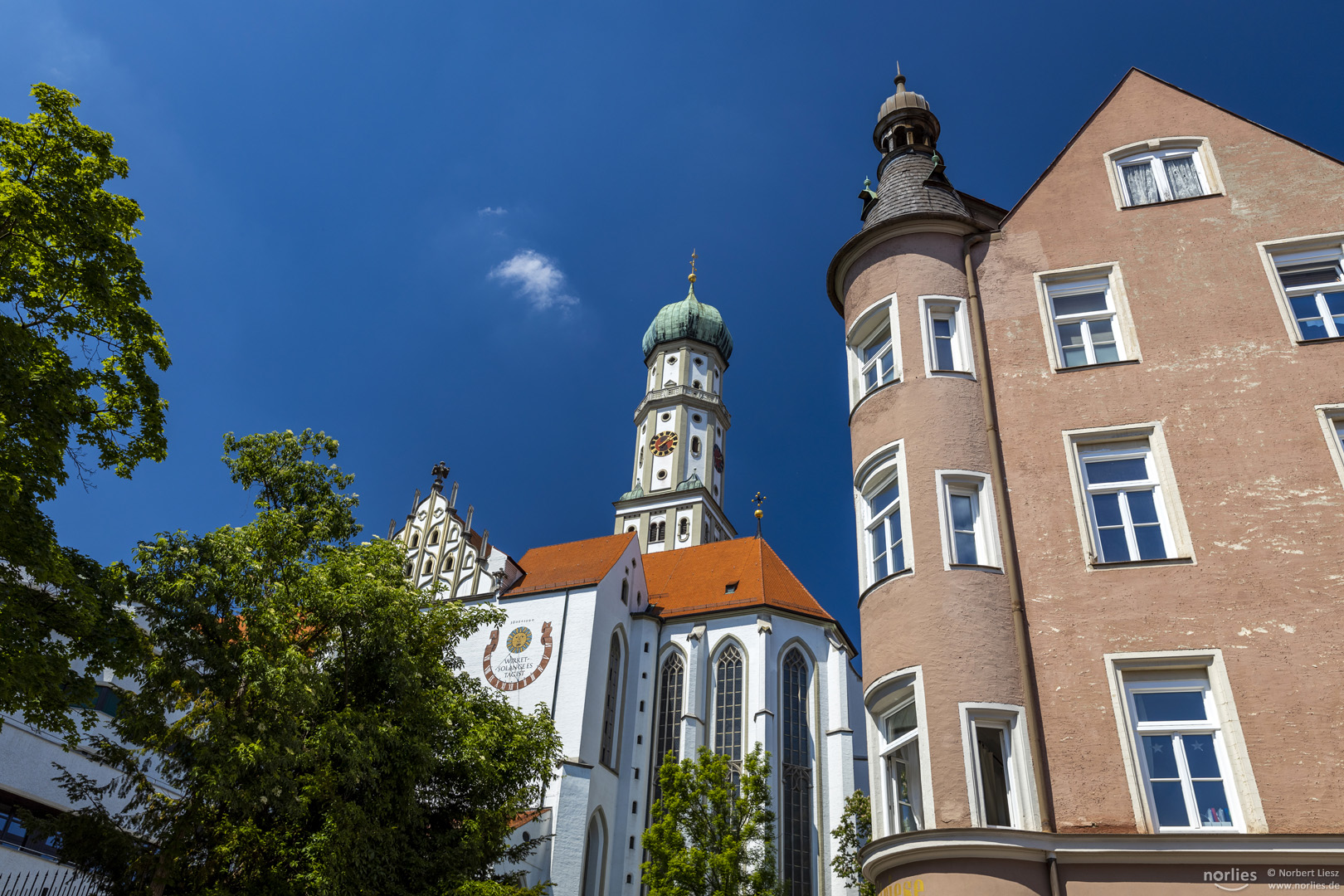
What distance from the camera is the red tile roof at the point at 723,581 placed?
112 feet

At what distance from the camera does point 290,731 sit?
39.1ft

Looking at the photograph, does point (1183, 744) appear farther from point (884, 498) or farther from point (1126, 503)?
point (884, 498)

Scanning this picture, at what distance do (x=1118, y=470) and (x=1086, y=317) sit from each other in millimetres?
2316

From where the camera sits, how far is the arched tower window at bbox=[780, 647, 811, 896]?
28312 mm

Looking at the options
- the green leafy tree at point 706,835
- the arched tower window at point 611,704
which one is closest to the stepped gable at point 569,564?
the arched tower window at point 611,704

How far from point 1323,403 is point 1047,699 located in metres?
4.82

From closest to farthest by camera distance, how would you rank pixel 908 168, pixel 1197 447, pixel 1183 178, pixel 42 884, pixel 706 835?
pixel 1197 447
pixel 1183 178
pixel 908 168
pixel 42 884
pixel 706 835

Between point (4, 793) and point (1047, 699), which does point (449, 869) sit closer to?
point (1047, 699)

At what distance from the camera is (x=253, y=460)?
1439 cm

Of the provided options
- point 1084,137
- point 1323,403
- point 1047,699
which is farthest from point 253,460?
point 1323,403

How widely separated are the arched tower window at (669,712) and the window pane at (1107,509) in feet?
73.2

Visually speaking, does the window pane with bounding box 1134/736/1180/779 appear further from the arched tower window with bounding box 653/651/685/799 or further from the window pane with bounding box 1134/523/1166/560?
the arched tower window with bounding box 653/651/685/799

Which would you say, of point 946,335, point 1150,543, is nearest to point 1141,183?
point 946,335

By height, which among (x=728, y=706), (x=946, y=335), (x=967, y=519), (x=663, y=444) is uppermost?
(x=663, y=444)
